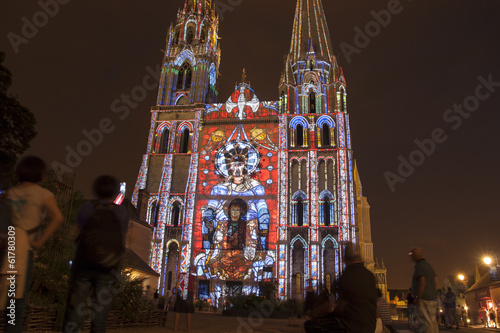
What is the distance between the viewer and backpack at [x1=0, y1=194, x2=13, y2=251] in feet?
13.5

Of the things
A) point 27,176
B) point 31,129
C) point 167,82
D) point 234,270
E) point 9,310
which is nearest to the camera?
point 9,310

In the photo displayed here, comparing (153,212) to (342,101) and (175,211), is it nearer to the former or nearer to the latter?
(175,211)

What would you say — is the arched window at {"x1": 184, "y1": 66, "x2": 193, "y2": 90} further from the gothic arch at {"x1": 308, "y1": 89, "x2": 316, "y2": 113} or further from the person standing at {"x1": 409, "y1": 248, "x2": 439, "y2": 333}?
the person standing at {"x1": 409, "y1": 248, "x2": 439, "y2": 333}

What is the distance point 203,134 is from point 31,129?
21.0m

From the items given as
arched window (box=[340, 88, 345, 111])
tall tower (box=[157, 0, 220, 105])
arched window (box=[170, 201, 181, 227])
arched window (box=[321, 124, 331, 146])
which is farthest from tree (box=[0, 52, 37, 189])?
arched window (box=[340, 88, 345, 111])

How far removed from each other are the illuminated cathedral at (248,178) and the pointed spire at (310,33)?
0.25 m

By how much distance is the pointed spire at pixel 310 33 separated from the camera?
46.6m

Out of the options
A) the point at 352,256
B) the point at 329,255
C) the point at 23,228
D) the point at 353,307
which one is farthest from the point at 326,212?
the point at 23,228

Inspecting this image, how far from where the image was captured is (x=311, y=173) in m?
38.8

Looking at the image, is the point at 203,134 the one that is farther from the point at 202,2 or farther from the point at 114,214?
the point at 114,214

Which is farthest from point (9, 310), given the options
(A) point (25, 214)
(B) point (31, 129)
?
(B) point (31, 129)

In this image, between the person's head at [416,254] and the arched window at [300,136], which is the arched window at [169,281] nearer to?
the arched window at [300,136]

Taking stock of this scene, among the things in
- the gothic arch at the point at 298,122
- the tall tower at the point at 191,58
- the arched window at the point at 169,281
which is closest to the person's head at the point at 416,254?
the arched window at the point at 169,281

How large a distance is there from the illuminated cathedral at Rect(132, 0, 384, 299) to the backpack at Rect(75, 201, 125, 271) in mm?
29795
